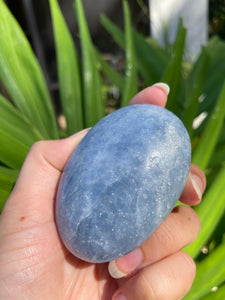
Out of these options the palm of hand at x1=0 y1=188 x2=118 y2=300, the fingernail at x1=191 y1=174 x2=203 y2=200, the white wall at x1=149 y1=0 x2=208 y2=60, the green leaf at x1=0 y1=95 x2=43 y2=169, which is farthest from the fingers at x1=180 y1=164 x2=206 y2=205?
the white wall at x1=149 y1=0 x2=208 y2=60

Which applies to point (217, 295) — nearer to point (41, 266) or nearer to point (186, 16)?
point (41, 266)

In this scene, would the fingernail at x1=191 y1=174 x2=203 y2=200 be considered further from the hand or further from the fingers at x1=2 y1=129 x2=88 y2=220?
the fingers at x1=2 y1=129 x2=88 y2=220

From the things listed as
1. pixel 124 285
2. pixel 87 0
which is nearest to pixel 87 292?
pixel 124 285

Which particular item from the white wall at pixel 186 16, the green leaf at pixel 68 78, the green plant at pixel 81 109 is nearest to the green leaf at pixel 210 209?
the green plant at pixel 81 109

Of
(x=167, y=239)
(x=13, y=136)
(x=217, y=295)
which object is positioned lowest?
(x=217, y=295)

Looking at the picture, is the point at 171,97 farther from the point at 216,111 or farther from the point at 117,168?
the point at 117,168

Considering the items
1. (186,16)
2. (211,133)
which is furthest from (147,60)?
(186,16)
